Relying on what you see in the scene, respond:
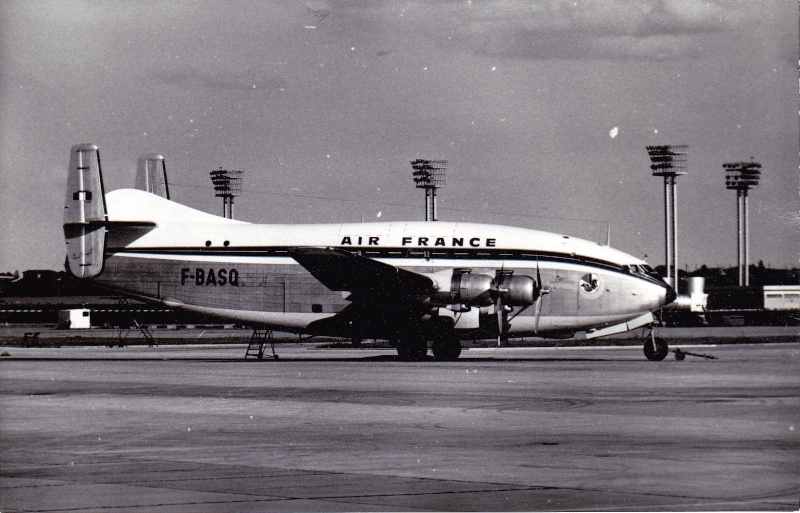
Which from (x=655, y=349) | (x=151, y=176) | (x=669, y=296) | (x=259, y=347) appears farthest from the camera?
(x=151, y=176)

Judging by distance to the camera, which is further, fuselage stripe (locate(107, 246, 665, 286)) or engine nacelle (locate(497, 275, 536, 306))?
fuselage stripe (locate(107, 246, 665, 286))

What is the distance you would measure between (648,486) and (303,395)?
521 inches

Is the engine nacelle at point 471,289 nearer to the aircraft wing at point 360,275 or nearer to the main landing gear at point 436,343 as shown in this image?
the aircraft wing at point 360,275

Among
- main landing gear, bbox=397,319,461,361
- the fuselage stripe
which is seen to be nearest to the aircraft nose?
the fuselage stripe

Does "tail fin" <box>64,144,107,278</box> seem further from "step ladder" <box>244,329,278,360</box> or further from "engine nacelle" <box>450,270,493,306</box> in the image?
"engine nacelle" <box>450,270,493,306</box>

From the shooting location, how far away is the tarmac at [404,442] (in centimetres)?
1127

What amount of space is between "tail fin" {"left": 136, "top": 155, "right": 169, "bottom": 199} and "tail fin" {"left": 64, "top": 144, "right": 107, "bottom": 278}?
9.23 meters

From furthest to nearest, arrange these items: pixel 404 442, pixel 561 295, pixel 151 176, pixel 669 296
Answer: pixel 151 176, pixel 669 296, pixel 561 295, pixel 404 442

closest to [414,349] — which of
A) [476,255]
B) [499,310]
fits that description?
[499,310]

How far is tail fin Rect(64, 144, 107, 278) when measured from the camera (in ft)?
129

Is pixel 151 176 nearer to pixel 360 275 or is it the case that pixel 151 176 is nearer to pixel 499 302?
pixel 360 275

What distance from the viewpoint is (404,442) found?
15.8 metres

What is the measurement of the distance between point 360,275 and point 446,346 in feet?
12.8

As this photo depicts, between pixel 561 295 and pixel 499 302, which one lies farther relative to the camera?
pixel 561 295
